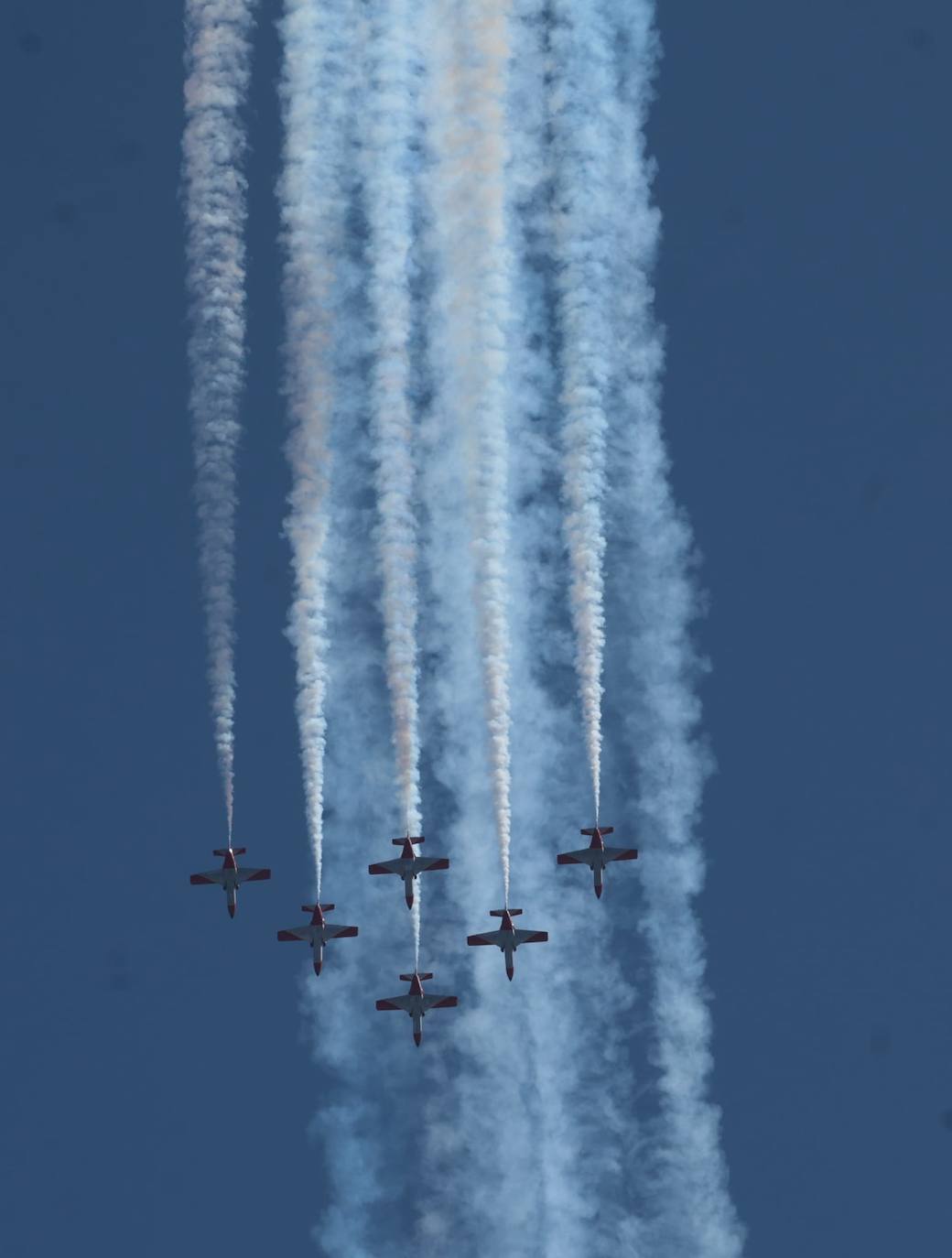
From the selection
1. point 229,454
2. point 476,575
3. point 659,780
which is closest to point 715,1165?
point 659,780

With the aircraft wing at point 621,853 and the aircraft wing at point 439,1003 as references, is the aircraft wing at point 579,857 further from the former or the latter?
the aircraft wing at point 439,1003

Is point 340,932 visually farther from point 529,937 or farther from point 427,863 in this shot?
point 529,937

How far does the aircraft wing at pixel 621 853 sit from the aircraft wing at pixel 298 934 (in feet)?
23.8

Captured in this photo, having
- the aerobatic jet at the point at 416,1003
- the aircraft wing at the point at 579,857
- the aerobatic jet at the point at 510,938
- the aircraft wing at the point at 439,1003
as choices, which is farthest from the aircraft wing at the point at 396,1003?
the aircraft wing at the point at 579,857

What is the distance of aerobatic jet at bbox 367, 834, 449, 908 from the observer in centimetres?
7569

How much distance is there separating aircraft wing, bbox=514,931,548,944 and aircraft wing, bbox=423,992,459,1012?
7.30 ft

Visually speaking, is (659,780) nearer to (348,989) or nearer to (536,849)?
(536,849)

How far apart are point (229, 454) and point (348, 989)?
46.7ft

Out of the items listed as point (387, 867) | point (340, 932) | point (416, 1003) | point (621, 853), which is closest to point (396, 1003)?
point (416, 1003)

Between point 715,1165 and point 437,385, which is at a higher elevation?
point 437,385

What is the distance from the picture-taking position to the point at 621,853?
76375 mm

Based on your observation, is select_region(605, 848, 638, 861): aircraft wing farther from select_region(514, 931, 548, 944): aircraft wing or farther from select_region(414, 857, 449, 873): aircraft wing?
select_region(414, 857, 449, 873): aircraft wing

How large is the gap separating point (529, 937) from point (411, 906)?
111 inches

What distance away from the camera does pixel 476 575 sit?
71375 millimetres
